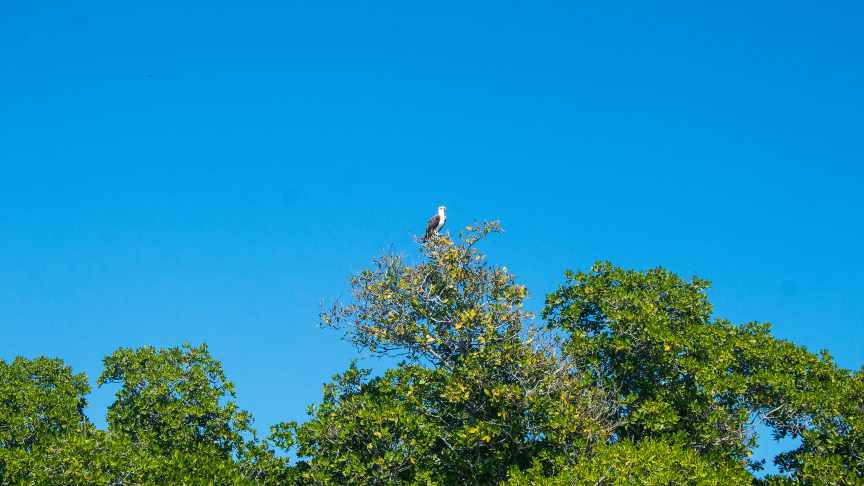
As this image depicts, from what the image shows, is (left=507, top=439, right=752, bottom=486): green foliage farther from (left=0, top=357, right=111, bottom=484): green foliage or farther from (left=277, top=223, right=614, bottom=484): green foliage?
(left=0, top=357, right=111, bottom=484): green foliage

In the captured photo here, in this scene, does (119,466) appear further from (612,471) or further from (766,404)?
(766,404)

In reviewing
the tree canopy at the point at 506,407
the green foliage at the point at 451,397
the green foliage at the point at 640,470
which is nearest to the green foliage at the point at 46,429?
the tree canopy at the point at 506,407

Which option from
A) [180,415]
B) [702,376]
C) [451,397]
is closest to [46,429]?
[180,415]

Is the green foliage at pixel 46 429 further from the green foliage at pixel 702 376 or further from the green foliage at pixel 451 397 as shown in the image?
the green foliage at pixel 702 376

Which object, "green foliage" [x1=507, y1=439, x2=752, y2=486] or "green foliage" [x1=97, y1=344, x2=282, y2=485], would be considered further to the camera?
"green foliage" [x1=97, y1=344, x2=282, y2=485]

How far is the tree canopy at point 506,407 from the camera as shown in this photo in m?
16.2

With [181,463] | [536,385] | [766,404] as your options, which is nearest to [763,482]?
[766,404]

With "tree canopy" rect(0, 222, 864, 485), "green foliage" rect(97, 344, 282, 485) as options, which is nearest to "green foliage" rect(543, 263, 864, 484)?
"tree canopy" rect(0, 222, 864, 485)

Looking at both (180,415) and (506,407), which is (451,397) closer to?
(506,407)

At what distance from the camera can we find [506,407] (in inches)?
659

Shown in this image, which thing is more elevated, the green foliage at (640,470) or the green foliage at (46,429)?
the green foliage at (46,429)

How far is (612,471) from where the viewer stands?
15.1 meters

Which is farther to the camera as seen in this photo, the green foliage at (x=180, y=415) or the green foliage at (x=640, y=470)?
the green foliage at (x=180, y=415)

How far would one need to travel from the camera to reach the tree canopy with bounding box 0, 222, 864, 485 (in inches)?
640
